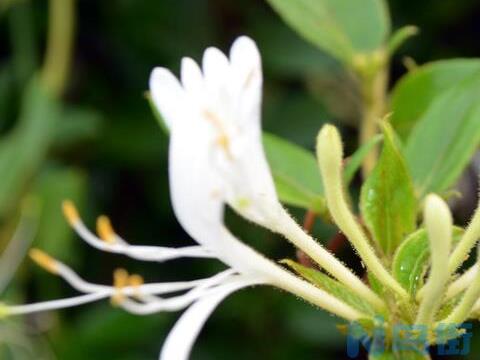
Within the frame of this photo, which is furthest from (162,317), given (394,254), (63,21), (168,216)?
(394,254)

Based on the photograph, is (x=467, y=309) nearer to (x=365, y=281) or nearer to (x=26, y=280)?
(x=365, y=281)

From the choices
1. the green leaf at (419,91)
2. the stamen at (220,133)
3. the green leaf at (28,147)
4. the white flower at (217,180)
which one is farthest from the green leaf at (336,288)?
the green leaf at (28,147)

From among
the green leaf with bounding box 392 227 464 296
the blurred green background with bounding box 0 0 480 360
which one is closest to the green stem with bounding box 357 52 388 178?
the green leaf with bounding box 392 227 464 296

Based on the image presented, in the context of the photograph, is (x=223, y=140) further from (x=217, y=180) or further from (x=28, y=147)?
(x=28, y=147)

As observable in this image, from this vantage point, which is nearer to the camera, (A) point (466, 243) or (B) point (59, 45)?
(A) point (466, 243)

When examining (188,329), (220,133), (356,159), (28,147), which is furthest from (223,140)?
(28,147)

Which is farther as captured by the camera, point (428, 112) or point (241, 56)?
point (428, 112)
